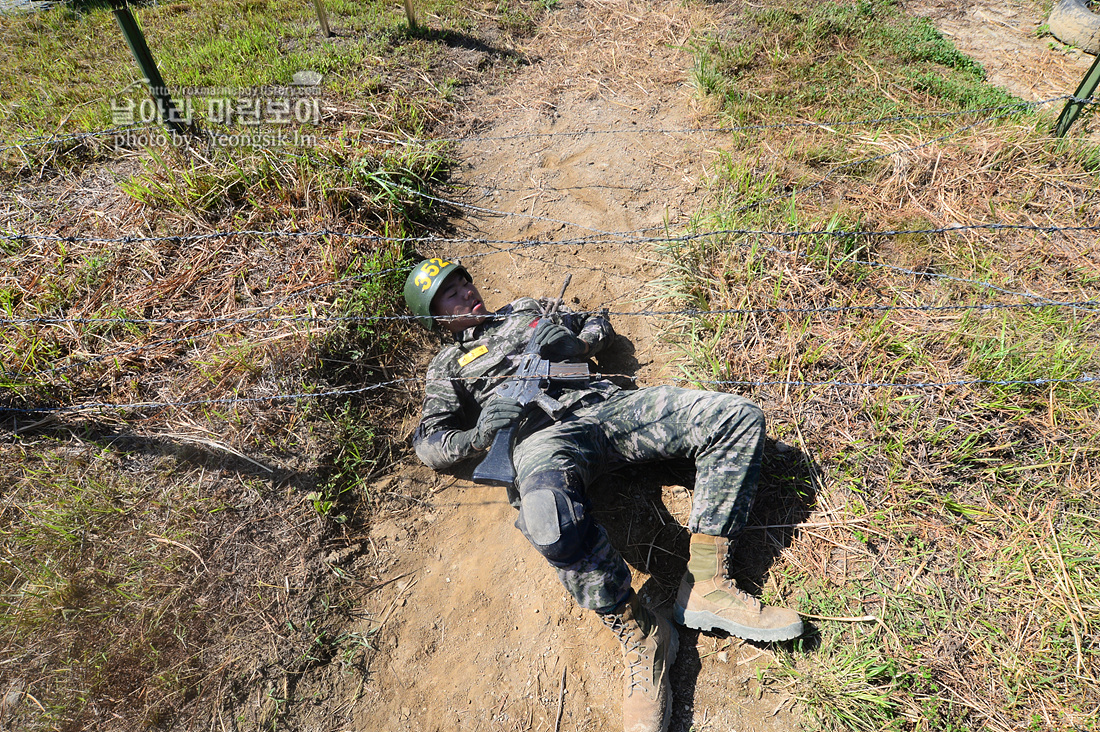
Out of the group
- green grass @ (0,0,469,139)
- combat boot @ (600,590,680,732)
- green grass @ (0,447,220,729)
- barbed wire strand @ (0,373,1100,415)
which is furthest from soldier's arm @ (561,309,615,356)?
green grass @ (0,0,469,139)

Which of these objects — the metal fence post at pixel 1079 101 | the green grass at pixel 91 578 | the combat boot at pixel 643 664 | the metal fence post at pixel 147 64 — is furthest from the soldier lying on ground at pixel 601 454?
the metal fence post at pixel 1079 101

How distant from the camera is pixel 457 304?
11.9 ft

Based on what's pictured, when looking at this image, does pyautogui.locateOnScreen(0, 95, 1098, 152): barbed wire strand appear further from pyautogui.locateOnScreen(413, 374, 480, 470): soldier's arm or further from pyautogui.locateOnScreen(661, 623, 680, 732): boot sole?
pyautogui.locateOnScreen(661, 623, 680, 732): boot sole

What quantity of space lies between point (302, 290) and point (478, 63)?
3525 millimetres

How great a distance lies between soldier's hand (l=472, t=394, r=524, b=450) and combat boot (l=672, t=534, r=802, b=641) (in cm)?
111

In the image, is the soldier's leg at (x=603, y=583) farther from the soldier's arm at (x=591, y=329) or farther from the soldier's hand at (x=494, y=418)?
the soldier's arm at (x=591, y=329)

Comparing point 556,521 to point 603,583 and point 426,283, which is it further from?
point 426,283

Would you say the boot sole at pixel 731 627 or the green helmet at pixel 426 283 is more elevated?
the green helmet at pixel 426 283

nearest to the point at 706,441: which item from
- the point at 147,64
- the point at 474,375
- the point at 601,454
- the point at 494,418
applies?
the point at 601,454

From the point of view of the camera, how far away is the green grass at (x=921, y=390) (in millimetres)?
2426

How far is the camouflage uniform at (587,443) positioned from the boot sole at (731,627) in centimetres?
34

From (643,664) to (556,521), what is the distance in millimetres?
750

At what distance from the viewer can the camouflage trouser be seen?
255 centimetres

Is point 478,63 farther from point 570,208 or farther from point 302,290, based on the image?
point 302,290
